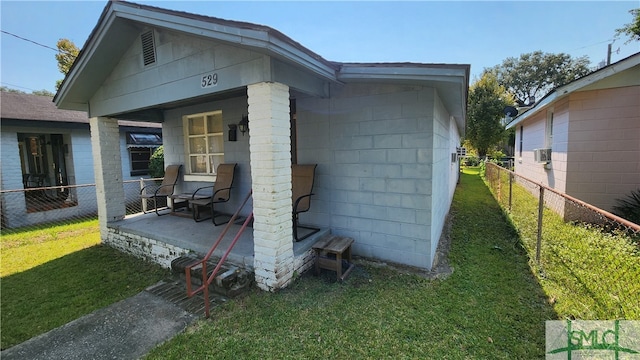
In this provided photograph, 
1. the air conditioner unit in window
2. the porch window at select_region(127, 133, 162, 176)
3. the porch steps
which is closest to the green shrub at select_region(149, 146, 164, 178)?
the porch window at select_region(127, 133, 162, 176)

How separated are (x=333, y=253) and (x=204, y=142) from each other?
4009 mm

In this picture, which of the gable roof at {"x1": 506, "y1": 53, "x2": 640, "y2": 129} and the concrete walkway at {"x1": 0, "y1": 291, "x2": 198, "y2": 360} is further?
the gable roof at {"x1": 506, "y1": 53, "x2": 640, "y2": 129}

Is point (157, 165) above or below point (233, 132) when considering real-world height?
below

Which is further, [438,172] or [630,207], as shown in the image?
[630,207]

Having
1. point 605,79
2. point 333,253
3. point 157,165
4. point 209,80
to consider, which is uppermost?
point 605,79

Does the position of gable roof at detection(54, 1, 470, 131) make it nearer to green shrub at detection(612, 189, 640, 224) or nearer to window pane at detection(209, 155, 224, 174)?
window pane at detection(209, 155, 224, 174)

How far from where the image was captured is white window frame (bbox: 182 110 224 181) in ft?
18.8

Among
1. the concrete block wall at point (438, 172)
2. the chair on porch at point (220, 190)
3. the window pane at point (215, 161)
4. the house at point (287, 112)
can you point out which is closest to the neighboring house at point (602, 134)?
the concrete block wall at point (438, 172)

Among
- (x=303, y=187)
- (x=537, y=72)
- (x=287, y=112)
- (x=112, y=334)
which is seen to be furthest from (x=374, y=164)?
(x=537, y=72)

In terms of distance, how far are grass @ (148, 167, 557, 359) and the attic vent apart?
3.73 metres

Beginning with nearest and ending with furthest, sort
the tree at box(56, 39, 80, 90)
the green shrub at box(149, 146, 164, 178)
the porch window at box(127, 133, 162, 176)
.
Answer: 1. the green shrub at box(149, 146, 164, 178)
2. the porch window at box(127, 133, 162, 176)
3. the tree at box(56, 39, 80, 90)

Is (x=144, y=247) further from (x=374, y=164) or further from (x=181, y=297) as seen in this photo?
(x=374, y=164)

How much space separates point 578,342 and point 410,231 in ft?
6.11

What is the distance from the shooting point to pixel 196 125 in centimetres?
608
